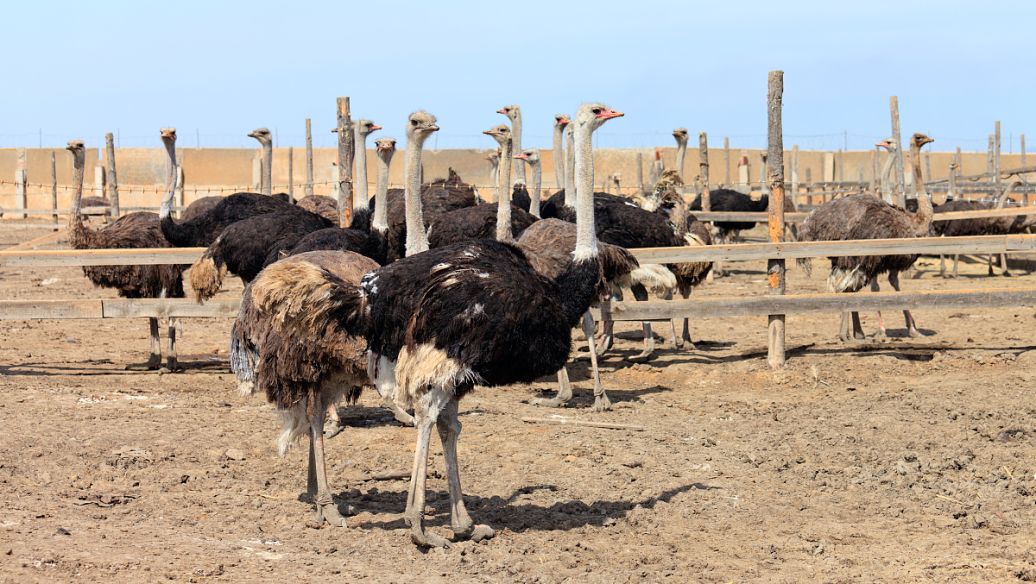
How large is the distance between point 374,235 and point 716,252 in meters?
2.55

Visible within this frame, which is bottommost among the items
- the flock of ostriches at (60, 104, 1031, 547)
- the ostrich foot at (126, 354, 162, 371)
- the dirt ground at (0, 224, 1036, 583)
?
the dirt ground at (0, 224, 1036, 583)

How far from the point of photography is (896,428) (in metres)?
6.62

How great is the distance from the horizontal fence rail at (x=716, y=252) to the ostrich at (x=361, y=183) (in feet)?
3.89

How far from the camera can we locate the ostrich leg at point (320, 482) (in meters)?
5.11

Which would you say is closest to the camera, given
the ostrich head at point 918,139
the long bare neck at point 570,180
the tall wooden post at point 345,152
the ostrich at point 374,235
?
the ostrich at point 374,235

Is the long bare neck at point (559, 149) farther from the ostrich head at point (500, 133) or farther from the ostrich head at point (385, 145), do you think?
the ostrich head at point (385, 145)

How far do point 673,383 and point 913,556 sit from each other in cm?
429

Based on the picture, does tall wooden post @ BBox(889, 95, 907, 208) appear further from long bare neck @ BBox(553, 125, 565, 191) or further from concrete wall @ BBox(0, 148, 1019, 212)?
concrete wall @ BBox(0, 148, 1019, 212)

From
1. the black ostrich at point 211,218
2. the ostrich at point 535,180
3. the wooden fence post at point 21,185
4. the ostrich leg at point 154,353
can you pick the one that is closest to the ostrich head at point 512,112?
the ostrich at point 535,180

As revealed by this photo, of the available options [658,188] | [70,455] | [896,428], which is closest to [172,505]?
[70,455]

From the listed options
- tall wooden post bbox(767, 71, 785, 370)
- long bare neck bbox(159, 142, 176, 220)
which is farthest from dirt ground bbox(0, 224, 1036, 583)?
long bare neck bbox(159, 142, 176, 220)

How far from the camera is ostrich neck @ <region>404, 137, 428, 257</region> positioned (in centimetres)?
657

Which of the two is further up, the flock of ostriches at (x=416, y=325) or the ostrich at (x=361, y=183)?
the ostrich at (x=361, y=183)

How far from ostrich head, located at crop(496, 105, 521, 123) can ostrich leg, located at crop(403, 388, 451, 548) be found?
7609mm
